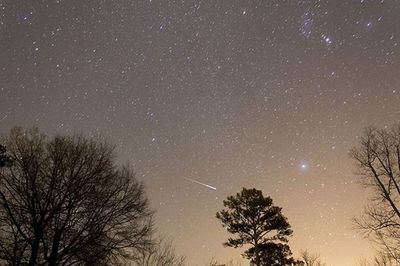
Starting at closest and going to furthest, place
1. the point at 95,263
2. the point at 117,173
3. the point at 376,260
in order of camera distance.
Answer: the point at 95,263, the point at 117,173, the point at 376,260

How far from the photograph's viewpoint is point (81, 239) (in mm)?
12031

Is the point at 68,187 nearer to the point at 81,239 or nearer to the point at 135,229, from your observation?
the point at 81,239

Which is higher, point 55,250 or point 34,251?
point 55,250

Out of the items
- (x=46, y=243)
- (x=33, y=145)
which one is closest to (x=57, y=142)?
(x=33, y=145)

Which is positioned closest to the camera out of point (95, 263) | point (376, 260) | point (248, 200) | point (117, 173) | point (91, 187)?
point (95, 263)

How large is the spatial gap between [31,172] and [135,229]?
422cm

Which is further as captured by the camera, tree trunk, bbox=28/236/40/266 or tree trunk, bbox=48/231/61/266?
tree trunk, bbox=48/231/61/266

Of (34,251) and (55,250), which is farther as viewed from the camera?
(55,250)

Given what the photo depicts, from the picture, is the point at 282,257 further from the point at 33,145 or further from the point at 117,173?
the point at 33,145

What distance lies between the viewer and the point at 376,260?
2794 centimetres

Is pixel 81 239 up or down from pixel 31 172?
down

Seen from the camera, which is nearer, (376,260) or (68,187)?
(68,187)

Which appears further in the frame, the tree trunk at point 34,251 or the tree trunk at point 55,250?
the tree trunk at point 55,250

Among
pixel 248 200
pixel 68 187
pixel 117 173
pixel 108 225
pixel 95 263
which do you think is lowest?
pixel 95 263
